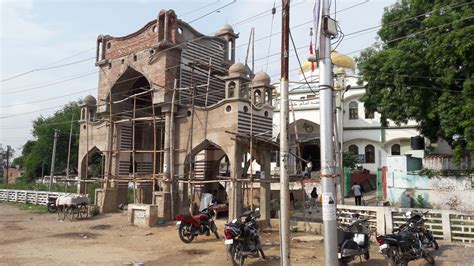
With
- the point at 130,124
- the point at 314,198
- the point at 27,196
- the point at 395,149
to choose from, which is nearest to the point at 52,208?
the point at 130,124

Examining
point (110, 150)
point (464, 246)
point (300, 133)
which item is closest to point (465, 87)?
point (464, 246)

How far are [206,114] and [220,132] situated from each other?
42.5 inches

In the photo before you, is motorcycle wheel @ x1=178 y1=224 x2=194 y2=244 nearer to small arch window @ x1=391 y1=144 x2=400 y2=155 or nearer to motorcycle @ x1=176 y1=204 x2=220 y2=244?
motorcycle @ x1=176 y1=204 x2=220 y2=244

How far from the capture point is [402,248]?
305 inches

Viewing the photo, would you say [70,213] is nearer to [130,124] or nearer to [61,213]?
[61,213]

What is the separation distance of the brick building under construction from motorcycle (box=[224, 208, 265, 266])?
453 cm

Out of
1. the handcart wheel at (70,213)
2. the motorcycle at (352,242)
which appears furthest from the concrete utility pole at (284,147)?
the handcart wheel at (70,213)

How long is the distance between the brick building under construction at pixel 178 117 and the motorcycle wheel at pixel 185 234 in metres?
2.23

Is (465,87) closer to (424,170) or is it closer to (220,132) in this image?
(424,170)

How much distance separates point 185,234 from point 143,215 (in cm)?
347

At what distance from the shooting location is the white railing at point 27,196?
22911 mm

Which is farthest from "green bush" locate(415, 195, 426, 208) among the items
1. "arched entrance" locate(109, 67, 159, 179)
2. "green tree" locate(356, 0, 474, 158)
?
"arched entrance" locate(109, 67, 159, 179)

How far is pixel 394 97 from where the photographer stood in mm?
17719

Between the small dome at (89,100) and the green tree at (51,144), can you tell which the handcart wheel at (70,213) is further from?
the green tree at (51,144)
